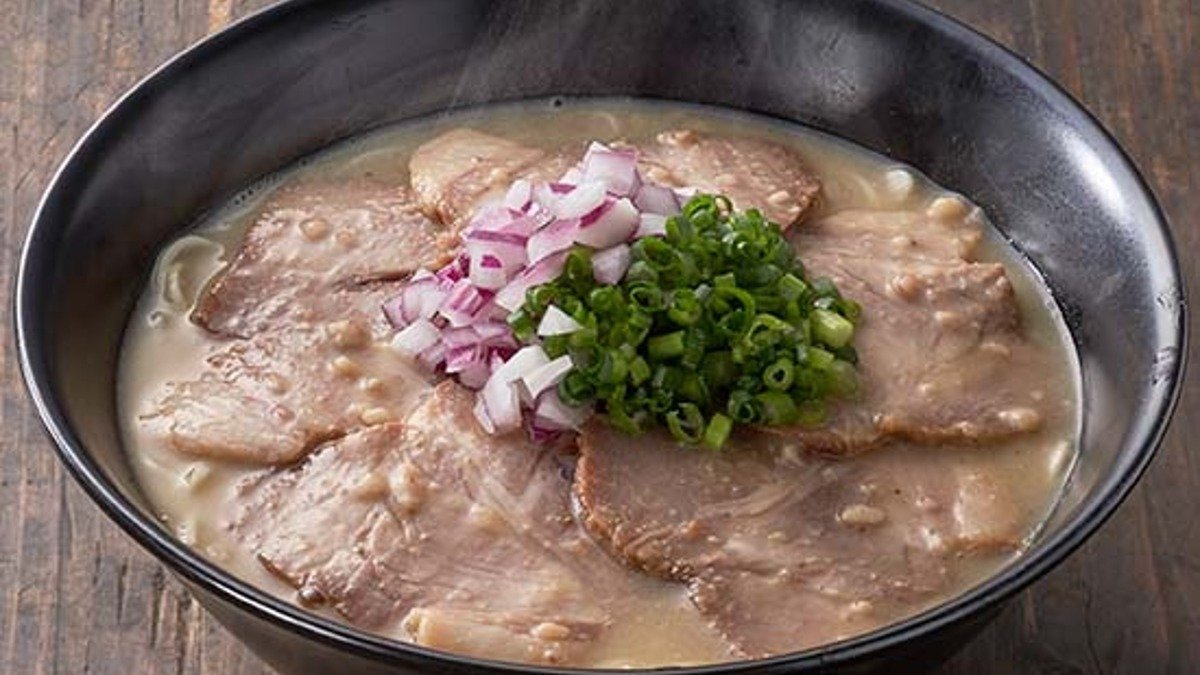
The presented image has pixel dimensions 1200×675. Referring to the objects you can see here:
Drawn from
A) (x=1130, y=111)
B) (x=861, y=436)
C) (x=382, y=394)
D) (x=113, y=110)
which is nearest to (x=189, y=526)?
(x=382, y=394)

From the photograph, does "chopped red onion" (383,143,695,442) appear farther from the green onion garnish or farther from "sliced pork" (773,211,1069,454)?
"sliced pork" (773,211,1069,454)

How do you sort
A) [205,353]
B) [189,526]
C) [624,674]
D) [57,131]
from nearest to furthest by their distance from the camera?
[624,674]
[189,526]
[205,353]
[57,131]

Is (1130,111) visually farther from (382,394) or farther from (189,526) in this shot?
(189,526)

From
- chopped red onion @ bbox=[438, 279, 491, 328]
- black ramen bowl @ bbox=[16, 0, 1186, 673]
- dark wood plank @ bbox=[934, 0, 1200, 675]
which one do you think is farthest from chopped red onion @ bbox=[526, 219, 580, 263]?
dark wood plank @ bbox=[934, 0, 1200, 675]

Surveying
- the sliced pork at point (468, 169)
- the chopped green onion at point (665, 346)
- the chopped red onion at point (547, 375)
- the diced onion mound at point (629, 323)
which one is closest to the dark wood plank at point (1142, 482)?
the diced onion mound at point (629, 323)

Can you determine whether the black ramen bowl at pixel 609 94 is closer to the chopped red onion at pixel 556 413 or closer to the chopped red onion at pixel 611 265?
the chopped red onion at pixel 556 413

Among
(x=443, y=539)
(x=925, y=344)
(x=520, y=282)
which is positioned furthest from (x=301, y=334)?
(x=925, y=344)
